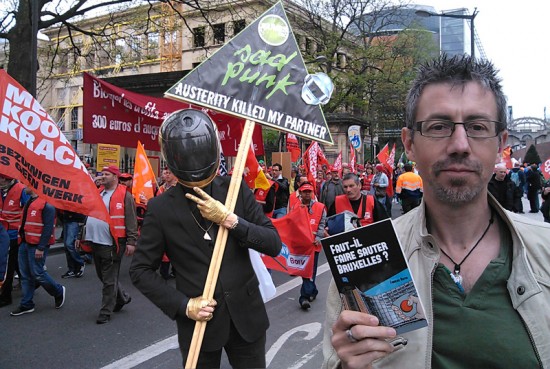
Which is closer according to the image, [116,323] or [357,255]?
[357,255]

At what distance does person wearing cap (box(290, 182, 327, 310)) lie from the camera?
6.38m

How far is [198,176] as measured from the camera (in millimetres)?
2512

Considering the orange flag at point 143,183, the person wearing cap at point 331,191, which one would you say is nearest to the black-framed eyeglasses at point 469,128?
the orange flag at point 143,183

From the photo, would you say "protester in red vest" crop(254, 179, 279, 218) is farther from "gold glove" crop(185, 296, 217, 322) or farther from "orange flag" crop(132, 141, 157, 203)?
→ "gold glove" crop(185, 296, 217, 322)

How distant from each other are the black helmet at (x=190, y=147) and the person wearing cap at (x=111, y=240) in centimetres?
336

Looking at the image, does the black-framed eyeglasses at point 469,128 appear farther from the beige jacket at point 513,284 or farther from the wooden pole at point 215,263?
the wooden pole at point 215,263

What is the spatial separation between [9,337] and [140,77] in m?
14.2

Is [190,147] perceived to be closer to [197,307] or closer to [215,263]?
[215,263]

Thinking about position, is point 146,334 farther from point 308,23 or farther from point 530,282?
point 308,23

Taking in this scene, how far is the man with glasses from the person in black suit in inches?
44.4

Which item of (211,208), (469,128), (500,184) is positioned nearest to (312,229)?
(211,208)

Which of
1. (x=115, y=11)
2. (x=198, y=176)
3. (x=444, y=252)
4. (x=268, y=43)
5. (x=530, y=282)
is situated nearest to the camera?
(x=530, y=282)

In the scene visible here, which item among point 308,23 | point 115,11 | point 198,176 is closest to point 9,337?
point 198,176

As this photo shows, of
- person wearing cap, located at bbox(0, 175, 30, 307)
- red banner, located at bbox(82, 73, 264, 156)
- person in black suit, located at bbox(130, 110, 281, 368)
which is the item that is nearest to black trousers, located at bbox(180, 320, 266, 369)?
person in black suit, located at bbox(130, 110, 281, 368)
